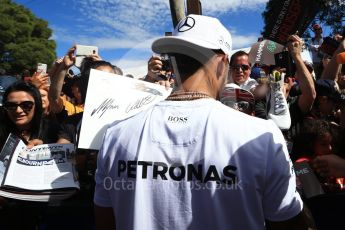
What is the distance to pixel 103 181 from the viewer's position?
4.97 ft

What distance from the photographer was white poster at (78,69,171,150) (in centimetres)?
222

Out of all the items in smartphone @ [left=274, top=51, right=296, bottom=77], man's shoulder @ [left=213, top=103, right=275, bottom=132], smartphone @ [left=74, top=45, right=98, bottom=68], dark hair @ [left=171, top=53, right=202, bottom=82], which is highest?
smartphone @ [left=74, top=45, right=98, bottom=68]

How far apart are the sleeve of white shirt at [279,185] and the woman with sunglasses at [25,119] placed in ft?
6.00

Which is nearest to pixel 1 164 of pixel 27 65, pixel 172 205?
pixel 172 205

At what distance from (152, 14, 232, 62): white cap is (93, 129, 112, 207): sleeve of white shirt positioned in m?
0.47

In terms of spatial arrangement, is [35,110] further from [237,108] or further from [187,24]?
[187,24]

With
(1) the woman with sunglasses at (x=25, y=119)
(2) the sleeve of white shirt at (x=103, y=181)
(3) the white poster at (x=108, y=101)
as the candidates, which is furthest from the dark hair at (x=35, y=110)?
(2) the sleeve of white shirt at (x=103, y=181)

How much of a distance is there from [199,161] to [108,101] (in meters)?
1.16

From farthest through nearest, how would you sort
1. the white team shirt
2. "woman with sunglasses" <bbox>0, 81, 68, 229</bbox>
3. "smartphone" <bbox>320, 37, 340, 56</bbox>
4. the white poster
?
"smartphone" <bbox>320, 37, 340, 56</bbox> → "woman with sunglasses" <bbox>0, 81, 68, 229</bbox> → the white poster → the white team shirt

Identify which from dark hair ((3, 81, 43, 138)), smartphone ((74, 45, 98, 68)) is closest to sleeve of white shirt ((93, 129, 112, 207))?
dark hair ((3, 81, 43, 138))

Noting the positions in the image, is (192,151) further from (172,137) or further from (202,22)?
(202,22)

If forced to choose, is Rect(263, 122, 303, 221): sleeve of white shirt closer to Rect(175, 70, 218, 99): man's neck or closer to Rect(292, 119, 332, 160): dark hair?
Rect(175, 70, 218, 99): man's neck

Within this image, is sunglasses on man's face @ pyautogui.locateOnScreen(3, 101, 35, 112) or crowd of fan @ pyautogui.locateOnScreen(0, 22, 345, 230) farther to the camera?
sunglasses on man's face @ pyautogui.locateOnScreen(3, 101, 35, 112)

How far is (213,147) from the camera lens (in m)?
1.29
